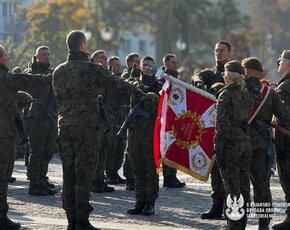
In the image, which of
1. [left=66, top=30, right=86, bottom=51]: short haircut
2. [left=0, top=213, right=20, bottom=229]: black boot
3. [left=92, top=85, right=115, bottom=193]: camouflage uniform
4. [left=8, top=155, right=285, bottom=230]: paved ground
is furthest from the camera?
[left=92, top=85, right=115, bottom=193]: camouflage uniform

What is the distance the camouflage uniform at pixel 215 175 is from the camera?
506 inches

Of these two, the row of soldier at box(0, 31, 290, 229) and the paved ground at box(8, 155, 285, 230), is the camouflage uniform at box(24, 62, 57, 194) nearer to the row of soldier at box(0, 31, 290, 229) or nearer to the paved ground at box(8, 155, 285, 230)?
the row of soldier at box(0, 31, 290, 229)

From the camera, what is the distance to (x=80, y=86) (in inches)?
450

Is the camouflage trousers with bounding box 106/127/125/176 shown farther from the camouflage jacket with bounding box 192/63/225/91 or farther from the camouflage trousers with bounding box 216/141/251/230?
the camouflage trousers with bounding box 216/141/251/230

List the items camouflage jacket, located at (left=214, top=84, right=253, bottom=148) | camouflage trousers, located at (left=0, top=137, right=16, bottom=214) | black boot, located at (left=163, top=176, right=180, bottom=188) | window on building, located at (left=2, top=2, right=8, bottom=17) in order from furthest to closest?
window on building, located at (left=2, top=2, right=8, bottom=17), black boot, located at (left=163, top=176, right=180, bottom=188), camouflage trousers, located at (left=0, top=137, right=16, bottom=214), camouflage jacket, located at (left=214, top=84, right=253, bottom=148)

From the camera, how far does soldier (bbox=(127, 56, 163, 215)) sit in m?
13.1

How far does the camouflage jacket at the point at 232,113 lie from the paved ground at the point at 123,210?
1.60m

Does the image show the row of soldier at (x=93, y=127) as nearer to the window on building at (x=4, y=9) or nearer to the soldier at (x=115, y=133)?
the soldier at (x=115, y=133)

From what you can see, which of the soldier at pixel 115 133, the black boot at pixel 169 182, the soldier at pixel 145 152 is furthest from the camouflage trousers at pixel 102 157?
the soldier at pixel 145 152

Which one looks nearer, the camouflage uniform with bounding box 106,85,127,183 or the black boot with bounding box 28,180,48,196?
the black boot with bounding box 28,180,48,196

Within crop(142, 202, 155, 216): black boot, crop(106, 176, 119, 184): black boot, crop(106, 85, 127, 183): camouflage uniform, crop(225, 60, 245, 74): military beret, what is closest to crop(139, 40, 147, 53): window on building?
crop(106, 85, 127, 183): camouflage uniform

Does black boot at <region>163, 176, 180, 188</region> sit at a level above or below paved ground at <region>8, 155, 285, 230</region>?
above

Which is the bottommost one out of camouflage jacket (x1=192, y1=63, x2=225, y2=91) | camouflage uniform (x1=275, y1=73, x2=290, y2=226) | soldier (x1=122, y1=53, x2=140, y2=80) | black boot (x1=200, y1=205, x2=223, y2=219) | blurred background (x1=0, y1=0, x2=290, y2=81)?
black boot (x1=200, y1=205, x2=223, y2=219)

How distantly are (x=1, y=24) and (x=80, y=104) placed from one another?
71.0 metres
